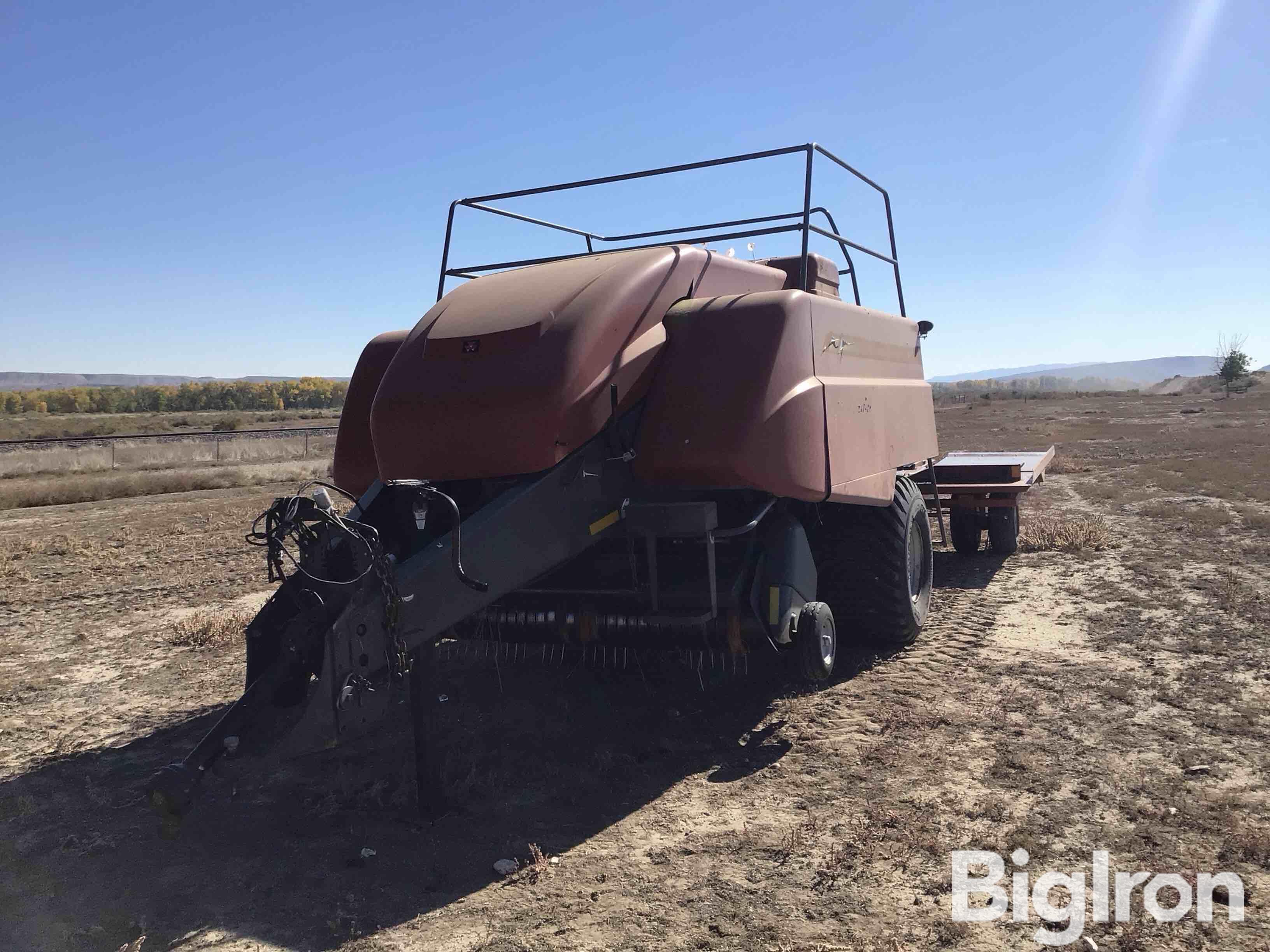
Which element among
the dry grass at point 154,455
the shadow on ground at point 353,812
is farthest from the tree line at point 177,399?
the shadow on ground at point 353,812

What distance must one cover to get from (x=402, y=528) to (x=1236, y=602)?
631cm

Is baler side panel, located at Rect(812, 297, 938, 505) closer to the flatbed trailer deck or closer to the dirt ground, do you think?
the dirt ground

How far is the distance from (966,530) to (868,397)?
15.9 feet

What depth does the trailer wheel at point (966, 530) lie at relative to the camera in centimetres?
975

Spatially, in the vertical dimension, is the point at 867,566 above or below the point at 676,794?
above

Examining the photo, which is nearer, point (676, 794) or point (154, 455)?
point (676, 794)

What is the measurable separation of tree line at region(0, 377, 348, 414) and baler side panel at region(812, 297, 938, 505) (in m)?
83.9

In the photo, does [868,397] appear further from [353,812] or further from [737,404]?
[353,812]

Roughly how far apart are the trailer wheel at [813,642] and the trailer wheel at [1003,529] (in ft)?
17.8

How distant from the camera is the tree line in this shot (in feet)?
269

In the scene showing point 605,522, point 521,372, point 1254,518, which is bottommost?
point 1254,518

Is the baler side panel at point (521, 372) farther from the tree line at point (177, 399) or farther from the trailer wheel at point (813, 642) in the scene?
the tree line at point (177, 399)

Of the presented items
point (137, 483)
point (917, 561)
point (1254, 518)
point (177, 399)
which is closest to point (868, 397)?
point (917, 561)

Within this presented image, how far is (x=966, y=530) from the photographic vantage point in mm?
9820
